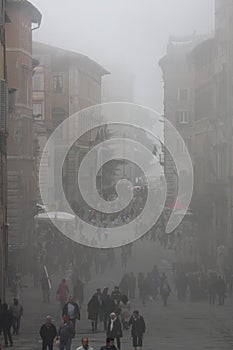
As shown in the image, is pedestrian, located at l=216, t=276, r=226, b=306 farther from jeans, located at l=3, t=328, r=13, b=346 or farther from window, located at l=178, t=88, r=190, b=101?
window, located at l=178, t=88, r=190, b=101

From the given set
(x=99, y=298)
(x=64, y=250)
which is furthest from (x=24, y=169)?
(x=99, y=298)

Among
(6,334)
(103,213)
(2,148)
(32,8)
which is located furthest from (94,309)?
(103,213)

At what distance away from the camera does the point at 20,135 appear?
1939 inches

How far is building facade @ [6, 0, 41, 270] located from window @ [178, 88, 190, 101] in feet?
118

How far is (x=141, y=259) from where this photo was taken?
51438mm

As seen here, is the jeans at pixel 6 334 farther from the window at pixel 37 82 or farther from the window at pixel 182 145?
the window at pixel 37 82

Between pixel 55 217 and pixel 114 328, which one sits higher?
pixel 55 217

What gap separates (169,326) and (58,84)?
58.1 m

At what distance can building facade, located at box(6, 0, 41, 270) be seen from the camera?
4794 centimetres

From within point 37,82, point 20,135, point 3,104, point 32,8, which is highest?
point 37,82

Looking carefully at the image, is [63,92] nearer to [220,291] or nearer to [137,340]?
[220,291]

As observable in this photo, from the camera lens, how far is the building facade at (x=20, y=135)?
157ft

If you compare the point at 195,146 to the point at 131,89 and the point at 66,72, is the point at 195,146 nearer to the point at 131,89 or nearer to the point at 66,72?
the point at 66,72

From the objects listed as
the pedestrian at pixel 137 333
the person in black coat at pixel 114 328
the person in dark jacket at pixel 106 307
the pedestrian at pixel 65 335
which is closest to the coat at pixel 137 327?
the pedestrian at pixel 137 333
